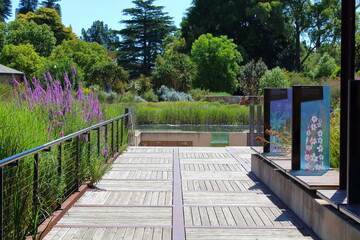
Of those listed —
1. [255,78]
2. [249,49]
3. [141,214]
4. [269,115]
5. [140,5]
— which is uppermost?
[140,5]

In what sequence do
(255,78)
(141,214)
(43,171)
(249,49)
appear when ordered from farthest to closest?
(249,49) < (255,78) < (141,214) < (43,171)

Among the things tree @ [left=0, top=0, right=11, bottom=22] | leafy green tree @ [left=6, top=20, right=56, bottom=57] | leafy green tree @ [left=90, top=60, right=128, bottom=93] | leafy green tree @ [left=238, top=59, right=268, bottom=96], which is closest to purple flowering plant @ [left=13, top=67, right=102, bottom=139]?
leafy green tree @ [left=90, top=60, right=128, bottom=93]

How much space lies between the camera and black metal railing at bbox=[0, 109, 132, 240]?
348 cm

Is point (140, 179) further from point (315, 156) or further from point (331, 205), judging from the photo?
point (331, 205)

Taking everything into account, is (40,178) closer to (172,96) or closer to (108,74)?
(172,96)

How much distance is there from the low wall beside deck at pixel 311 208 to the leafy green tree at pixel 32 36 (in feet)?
154

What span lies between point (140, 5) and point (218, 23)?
10.9 m

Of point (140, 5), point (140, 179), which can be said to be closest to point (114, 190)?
point (140, 179)

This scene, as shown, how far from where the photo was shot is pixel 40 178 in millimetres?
4254

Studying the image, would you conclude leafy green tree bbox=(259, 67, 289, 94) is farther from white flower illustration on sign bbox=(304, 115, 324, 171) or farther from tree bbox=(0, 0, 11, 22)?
tree bbox=(0, 0, 11, 22)

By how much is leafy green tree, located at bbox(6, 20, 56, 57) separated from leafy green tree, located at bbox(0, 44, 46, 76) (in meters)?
4.07

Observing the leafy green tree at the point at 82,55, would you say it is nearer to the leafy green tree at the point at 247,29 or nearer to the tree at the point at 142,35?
the tree at the point at 142,35

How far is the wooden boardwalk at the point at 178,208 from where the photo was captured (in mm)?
4094

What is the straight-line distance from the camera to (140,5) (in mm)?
53938
